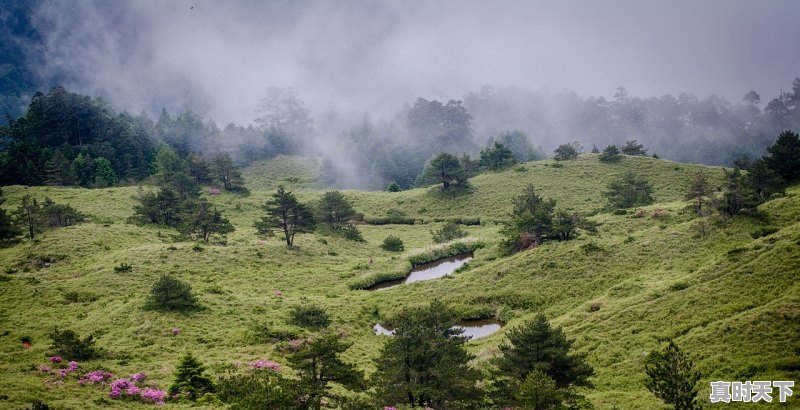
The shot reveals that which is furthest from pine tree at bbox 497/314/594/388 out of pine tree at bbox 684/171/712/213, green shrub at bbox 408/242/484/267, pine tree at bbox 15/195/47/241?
pine tree at bbox 15/195/47/241

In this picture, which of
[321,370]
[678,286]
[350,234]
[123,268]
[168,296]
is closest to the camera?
[321,370]

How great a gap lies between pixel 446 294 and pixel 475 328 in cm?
610

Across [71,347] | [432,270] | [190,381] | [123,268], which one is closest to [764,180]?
[432,270]

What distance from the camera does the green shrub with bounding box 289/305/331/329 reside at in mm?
37688

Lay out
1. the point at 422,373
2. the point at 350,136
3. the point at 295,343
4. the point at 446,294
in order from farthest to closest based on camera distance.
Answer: the point at 350,136
the point at 446,294
the point at 295,343
the point at 422,373

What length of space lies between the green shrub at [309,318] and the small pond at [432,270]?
14.4 metres

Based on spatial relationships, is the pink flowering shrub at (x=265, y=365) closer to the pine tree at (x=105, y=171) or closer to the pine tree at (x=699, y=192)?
the pine tree at (x=699, y=192)

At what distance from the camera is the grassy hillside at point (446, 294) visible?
2458cm

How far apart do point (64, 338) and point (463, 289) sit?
3298 centimetres

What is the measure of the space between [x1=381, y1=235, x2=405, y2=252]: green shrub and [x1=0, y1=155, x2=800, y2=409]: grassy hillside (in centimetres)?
199

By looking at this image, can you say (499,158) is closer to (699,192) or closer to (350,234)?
(350,234)

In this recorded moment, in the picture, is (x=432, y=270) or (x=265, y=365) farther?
(x=432, y=270)

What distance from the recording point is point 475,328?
40.9 m

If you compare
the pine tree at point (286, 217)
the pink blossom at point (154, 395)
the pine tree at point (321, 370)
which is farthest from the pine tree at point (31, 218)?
the pine tree at point (321, 370)
